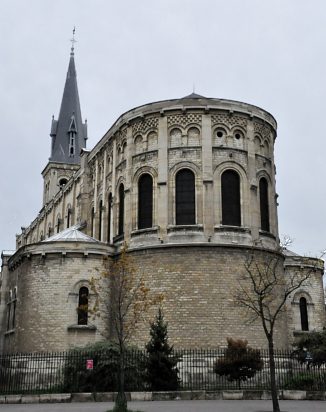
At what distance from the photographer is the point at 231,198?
95.3 feet

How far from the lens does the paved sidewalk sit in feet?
54.9

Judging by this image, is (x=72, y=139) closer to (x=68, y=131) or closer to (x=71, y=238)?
(x=68, y=131)

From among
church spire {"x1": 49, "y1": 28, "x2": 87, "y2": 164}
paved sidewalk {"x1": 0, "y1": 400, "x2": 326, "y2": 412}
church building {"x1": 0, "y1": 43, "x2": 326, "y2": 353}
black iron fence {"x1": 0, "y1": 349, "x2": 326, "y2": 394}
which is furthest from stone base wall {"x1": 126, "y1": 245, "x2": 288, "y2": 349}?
church spire {"x1": 49, "y1": 28, "x2": 87, "y2": 164}

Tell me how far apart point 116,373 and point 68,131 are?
52.7m

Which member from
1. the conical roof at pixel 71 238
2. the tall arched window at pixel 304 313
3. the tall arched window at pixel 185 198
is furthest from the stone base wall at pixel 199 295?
the tall arched window at pixel 304 313

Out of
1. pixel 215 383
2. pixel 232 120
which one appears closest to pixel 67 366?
pixel 215 383

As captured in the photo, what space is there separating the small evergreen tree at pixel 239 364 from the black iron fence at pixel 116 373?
0.36 metres

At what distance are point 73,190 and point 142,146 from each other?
1384 centimetres

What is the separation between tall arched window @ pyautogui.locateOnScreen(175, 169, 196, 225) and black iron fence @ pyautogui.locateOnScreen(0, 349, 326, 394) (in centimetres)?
690

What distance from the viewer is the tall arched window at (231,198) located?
28.7 m

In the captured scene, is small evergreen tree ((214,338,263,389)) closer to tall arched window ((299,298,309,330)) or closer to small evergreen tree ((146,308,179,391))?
small evergreen tree ((146,308,179,391))

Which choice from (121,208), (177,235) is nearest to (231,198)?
(177,235)

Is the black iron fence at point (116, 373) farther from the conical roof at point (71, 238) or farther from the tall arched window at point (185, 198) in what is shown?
the tall arched window at point (185, 198)

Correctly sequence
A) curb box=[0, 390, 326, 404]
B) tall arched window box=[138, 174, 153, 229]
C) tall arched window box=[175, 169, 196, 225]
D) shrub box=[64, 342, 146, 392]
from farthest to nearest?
tall arched window box=[138, 174, 153, 229] < tall arched window box=[175, 169, 196, 225] < shrub box=[64, 342, 146, 392] < curb box=[0, 390, 326, 404]
